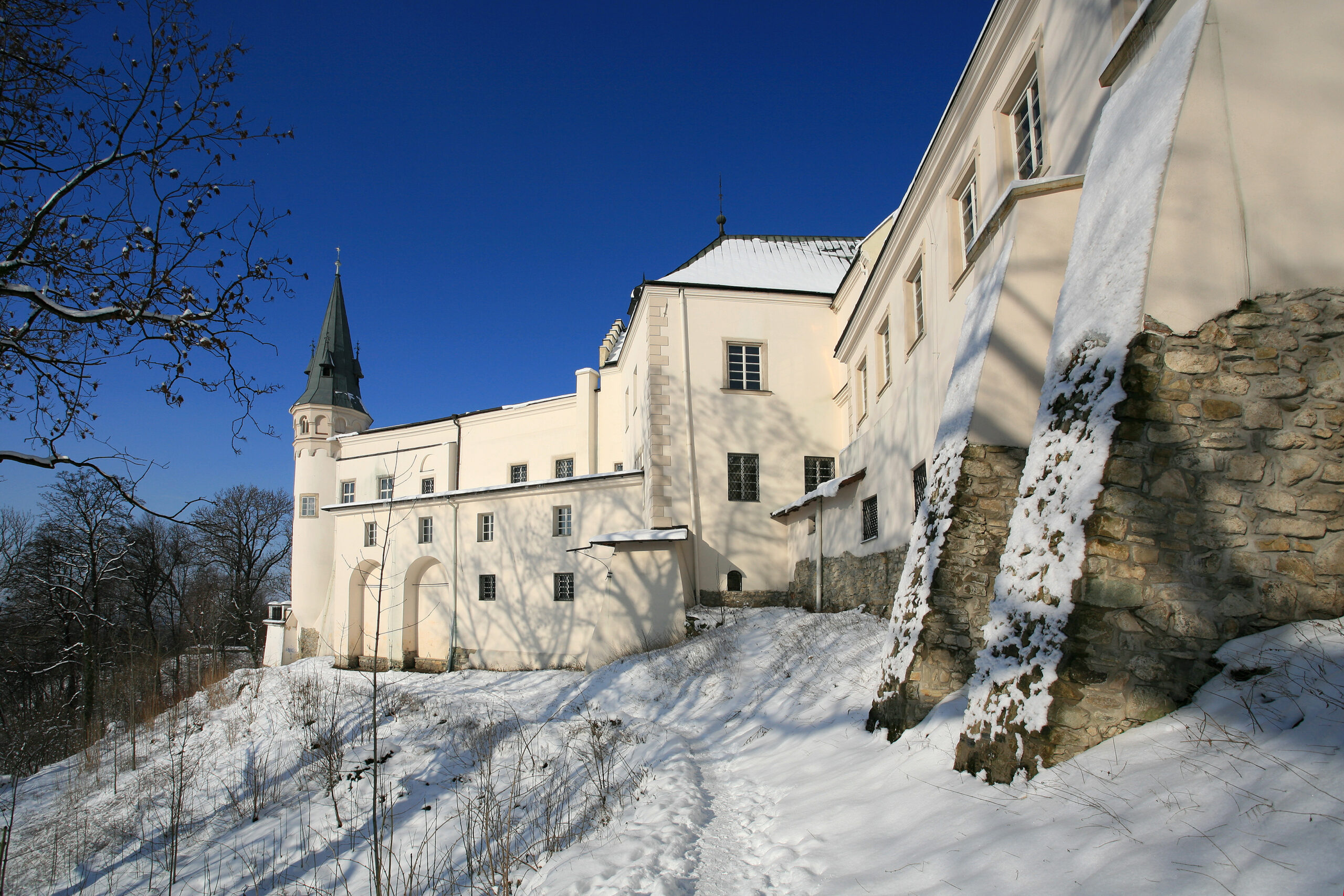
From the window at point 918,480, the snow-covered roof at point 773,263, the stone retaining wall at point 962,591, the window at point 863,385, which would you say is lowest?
the stone retaining wall at point 962,591

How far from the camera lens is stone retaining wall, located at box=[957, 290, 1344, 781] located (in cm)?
387

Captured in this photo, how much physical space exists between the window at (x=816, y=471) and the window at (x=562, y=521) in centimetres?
727

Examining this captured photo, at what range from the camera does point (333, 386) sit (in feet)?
120

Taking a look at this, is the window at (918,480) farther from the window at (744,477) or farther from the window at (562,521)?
the window at (562,521)

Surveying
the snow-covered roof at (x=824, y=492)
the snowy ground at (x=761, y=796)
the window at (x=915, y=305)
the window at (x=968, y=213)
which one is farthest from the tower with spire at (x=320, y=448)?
the window at (x=968, y=213)

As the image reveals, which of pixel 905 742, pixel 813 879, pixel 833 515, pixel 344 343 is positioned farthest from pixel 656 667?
pixel 344 343

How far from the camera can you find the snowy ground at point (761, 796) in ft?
9.41

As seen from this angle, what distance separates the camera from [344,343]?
127 feet

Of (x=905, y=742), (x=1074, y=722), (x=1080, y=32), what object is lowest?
(x=905, y=742)

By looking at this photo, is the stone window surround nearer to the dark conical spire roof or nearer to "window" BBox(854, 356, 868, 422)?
"window" BBox(854, 356, 868, 422)

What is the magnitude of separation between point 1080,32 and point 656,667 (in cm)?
1197

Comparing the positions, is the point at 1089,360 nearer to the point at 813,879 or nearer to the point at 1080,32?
the point at 813,879

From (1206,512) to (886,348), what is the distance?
1257 cm

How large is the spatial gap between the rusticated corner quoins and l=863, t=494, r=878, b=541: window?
395 inches
